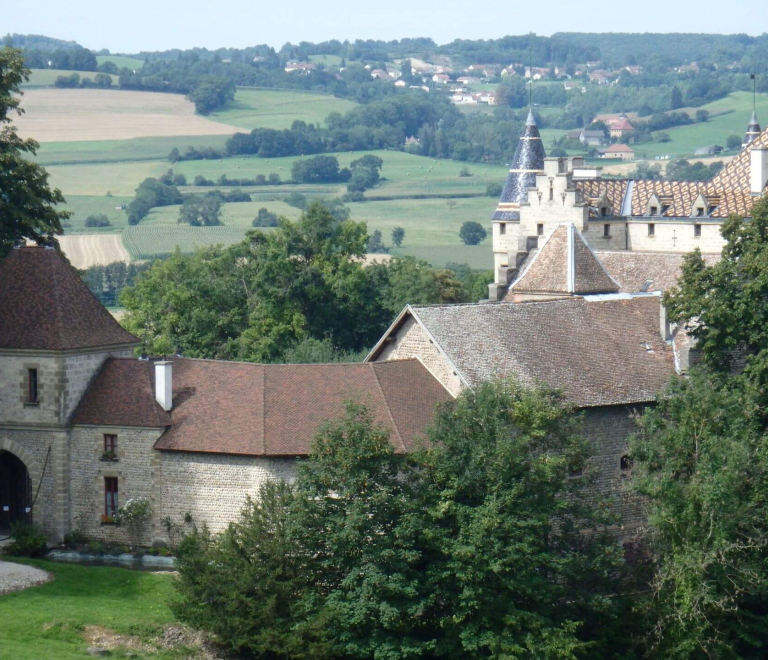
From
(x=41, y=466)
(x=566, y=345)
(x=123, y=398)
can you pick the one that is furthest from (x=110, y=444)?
(x=566, y=345)

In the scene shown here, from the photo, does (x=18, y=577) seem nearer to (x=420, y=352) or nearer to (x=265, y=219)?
(x=420, y=352)

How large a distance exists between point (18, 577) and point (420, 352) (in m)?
14.1

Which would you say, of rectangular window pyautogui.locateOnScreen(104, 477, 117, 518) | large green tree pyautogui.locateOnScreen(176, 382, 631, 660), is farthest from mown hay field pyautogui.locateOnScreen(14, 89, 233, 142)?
large green tree pyautogui.locateOnScreen(176, 382, 631, 660)

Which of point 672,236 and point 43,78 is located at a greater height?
point 43,78

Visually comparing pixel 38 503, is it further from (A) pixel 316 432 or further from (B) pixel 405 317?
(B) pixel 405 317

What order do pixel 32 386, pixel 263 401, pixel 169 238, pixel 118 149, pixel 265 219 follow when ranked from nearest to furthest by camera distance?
pixel 263 401
pixel 32 386
pixel 169 238
pixel 265 219
pixel 118 149

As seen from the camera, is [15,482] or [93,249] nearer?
[15,482]

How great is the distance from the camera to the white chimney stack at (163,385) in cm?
4578

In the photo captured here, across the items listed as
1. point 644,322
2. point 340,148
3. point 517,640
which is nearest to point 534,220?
point 644,322

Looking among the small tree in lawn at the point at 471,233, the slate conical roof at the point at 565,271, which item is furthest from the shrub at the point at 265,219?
the slate conical roof at the point at 565,271

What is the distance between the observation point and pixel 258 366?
46906 mm

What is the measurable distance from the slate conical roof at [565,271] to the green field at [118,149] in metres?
107

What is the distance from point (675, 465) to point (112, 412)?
1645 cm

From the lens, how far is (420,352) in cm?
4809
